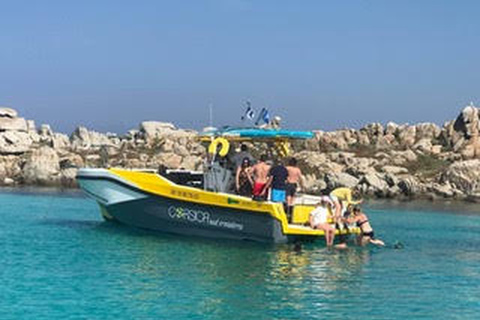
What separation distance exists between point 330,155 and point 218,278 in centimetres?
6021

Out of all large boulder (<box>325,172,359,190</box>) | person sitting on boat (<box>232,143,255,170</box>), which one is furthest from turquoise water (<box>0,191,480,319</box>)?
large boulder (<box>325,172,359,190</box>)

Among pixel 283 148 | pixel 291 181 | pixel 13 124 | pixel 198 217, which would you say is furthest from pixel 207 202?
pixel 13 124

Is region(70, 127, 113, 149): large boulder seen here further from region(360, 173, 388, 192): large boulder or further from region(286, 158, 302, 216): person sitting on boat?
region(286, 158, 302, 216): person sitting on boat

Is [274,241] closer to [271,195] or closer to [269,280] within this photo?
[271,195]

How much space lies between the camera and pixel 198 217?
26.0m

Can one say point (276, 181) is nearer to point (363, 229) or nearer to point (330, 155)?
point (363, 229)

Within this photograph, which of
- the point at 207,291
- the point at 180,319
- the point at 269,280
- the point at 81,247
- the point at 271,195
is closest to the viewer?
the point at 180,319

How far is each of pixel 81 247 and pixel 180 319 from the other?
31.7 feet

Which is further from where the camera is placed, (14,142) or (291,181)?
(14,142)

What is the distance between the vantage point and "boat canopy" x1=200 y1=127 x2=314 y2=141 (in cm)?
2706

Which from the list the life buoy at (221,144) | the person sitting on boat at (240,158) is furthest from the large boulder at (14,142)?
the person sitting on boat at (240,158)

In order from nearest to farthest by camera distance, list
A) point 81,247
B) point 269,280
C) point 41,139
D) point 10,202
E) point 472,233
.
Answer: point 269,280 < point 81,247 < point 472,233 < point 10,202 < point 41,139

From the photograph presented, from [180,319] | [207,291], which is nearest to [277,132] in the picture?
[207,291]

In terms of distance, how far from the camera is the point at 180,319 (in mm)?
14812
